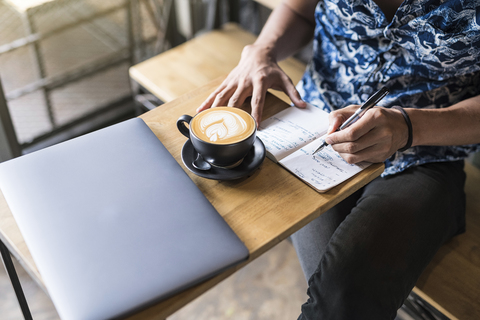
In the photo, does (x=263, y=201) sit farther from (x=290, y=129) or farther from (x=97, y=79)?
(x=97, y=79)

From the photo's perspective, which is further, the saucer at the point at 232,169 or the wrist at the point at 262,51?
the wrist at the point at 262,51

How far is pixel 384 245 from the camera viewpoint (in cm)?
80

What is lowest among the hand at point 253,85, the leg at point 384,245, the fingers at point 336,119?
the leg at point 384,245

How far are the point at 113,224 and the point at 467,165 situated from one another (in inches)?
43.2

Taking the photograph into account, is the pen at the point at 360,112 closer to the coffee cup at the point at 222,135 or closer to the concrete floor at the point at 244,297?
the coffee cup at the point at 222,135

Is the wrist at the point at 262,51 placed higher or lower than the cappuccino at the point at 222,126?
lower

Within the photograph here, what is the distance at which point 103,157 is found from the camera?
691mm

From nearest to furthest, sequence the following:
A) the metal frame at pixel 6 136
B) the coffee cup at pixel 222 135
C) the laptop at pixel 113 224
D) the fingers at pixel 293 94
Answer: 1. the laptop at pixel 113 224
2. the coffee cup at pixel 222 135
3. the fingers at pixel 293 94
4. the metal frame at pixel 6 136

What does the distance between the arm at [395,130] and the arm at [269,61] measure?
16cm

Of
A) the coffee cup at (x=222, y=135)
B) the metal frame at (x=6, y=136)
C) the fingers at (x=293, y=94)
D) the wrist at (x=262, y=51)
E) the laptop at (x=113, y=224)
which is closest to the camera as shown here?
the laptop at (x=113, y=224)

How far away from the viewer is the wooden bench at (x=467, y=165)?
2.91 ft

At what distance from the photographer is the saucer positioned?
27.1 inches

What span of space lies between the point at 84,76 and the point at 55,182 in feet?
4.62

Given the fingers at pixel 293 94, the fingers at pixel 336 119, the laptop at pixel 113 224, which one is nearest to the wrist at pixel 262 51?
the fingers at pixel 293 94
